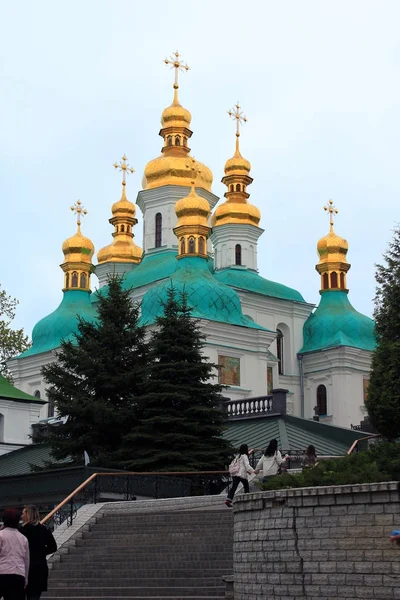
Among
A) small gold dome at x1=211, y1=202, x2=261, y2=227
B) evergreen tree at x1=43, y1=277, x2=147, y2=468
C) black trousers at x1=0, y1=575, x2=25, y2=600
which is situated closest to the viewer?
black trousers at x1=0, y1=575, x2=25, y2=600

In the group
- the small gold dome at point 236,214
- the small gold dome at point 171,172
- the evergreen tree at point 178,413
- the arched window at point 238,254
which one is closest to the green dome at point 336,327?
the arched window at point 238,254

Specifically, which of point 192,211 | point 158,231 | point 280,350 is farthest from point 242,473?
point 158,231

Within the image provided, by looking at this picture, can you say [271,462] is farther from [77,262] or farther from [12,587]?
[77,262]

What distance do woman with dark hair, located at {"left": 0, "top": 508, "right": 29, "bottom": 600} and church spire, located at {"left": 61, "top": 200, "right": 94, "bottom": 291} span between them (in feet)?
150

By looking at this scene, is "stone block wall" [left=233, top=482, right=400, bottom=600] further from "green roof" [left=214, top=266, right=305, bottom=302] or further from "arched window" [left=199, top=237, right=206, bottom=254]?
"green roof" [left=214, top=266, right=305, bottom=302]

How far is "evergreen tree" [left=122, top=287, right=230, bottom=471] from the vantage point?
23438 mm

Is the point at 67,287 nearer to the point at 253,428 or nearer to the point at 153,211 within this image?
the point at 153,211

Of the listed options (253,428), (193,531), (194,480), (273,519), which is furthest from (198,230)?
(273,519)

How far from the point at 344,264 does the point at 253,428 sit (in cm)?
2763

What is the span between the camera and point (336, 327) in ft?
172

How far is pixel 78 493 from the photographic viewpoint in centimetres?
1895

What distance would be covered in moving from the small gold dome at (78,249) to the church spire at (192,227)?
27.6 ft

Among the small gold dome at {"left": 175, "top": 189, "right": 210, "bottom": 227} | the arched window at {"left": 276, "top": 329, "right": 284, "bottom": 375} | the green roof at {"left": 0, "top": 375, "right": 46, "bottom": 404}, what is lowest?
the green roof at {"left": 0, "top": 375, "right": 46, "bottom": 404}

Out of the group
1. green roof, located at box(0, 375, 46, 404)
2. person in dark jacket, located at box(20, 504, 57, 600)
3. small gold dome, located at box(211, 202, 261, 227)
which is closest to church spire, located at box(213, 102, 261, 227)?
small gold dome, located at box(211, 202, 261, 227)
